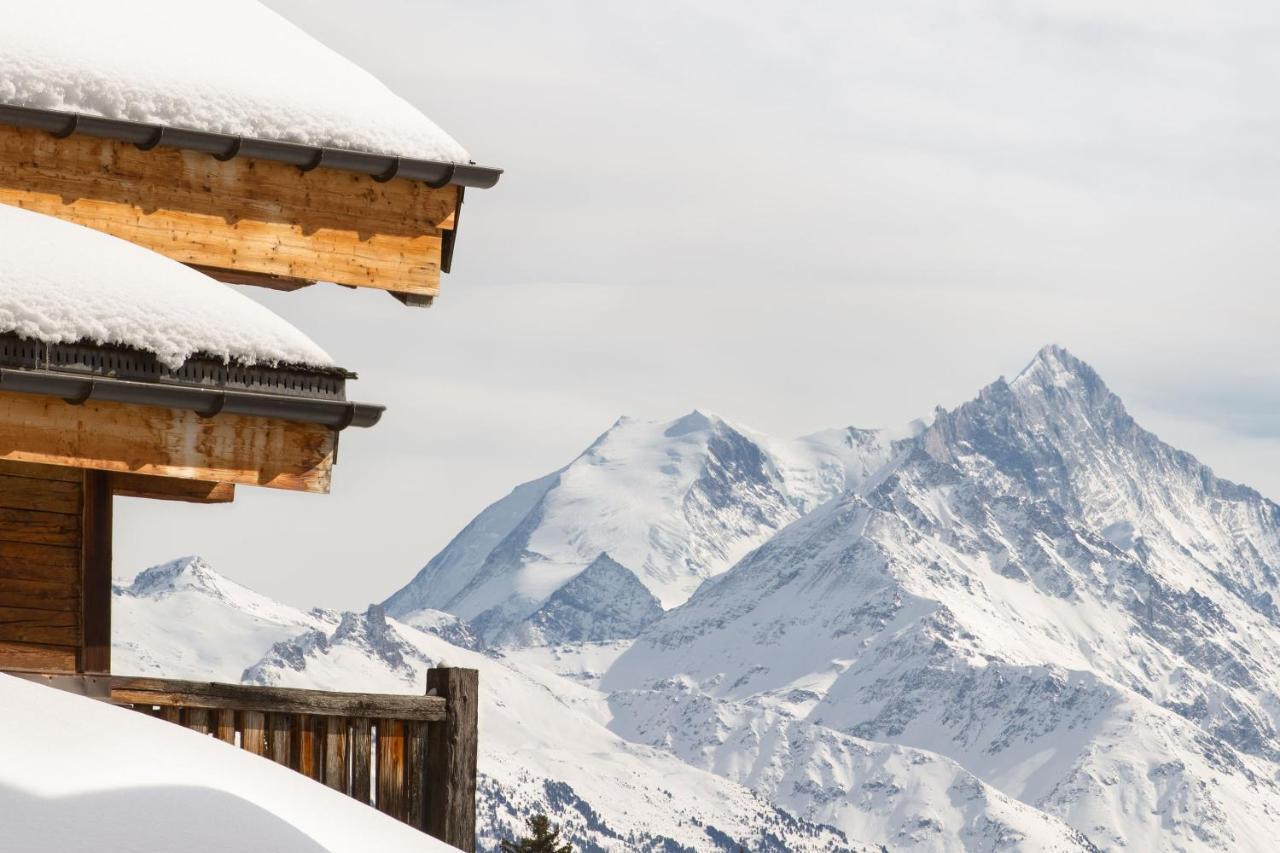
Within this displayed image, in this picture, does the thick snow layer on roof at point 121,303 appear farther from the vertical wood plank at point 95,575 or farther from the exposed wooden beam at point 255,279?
the exposed wooden beam at point 255,279

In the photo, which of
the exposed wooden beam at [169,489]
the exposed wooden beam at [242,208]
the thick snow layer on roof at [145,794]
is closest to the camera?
the thick snow layer on roof at [145,794]

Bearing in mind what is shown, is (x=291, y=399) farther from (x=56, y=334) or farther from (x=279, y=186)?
(x=279, y=186)

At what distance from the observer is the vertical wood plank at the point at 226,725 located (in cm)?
964

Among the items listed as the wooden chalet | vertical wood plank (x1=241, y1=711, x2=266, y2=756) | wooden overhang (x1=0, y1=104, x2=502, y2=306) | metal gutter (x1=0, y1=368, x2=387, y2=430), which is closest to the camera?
metal gutter (x1=0, y1=368, x2=387, y2=430)

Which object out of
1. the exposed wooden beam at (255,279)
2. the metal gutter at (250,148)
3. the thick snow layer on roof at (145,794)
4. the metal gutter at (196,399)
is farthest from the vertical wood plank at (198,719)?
the metal gutter at (250,148)

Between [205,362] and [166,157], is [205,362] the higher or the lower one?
the lower one

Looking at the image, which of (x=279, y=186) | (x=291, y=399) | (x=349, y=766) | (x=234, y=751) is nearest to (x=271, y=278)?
(x=279, y=186)

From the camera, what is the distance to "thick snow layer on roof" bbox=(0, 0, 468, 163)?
35.9ft

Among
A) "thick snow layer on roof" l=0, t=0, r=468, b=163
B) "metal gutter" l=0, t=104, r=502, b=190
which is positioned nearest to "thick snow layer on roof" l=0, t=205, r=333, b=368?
"metal gutter" l=0, t=104, r=502, b=190

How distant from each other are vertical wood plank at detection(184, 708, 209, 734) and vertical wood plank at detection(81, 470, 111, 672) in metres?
0.95

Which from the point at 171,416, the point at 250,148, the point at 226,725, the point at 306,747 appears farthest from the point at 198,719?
the point at 250,148

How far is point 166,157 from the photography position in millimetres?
11461

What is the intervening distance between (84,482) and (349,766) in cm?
199

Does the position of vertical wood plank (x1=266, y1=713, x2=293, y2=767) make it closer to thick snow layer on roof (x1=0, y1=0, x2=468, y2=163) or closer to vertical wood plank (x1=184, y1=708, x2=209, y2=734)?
vertical wood plank (x1=184, y1=708, x2=209, y2=734)
